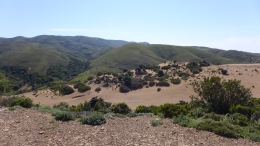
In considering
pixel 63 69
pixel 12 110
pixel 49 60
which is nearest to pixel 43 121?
pixel 12 110

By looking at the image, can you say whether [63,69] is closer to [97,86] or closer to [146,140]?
[97,86]

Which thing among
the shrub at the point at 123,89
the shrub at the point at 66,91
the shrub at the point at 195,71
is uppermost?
the shrub at the point at 195,71

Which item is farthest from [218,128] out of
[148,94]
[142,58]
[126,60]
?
[142,58]

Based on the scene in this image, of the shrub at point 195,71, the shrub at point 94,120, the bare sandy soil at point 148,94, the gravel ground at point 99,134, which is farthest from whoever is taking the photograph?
the shrub at point 195,71

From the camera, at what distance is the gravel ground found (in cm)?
652

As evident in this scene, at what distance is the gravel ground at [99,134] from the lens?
652cm

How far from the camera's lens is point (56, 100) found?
38.5 metres

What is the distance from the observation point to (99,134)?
7309 millimetres

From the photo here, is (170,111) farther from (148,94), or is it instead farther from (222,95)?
(148,94)

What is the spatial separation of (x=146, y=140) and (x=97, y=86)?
39029 mm

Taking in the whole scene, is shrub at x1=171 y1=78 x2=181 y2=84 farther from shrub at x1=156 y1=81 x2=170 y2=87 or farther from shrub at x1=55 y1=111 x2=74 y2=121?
shrub at x1=55 y1=111 x2=74 y2=121

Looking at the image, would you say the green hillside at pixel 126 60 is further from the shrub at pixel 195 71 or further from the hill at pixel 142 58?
the shrub at pixel 195 71

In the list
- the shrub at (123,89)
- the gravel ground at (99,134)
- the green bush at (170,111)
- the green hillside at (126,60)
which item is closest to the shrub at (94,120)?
the gravel ground at (99,134)

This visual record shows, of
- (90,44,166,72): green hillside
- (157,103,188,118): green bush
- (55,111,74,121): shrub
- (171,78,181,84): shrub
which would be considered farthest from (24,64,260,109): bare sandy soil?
(90,44,166,72): green hillside
